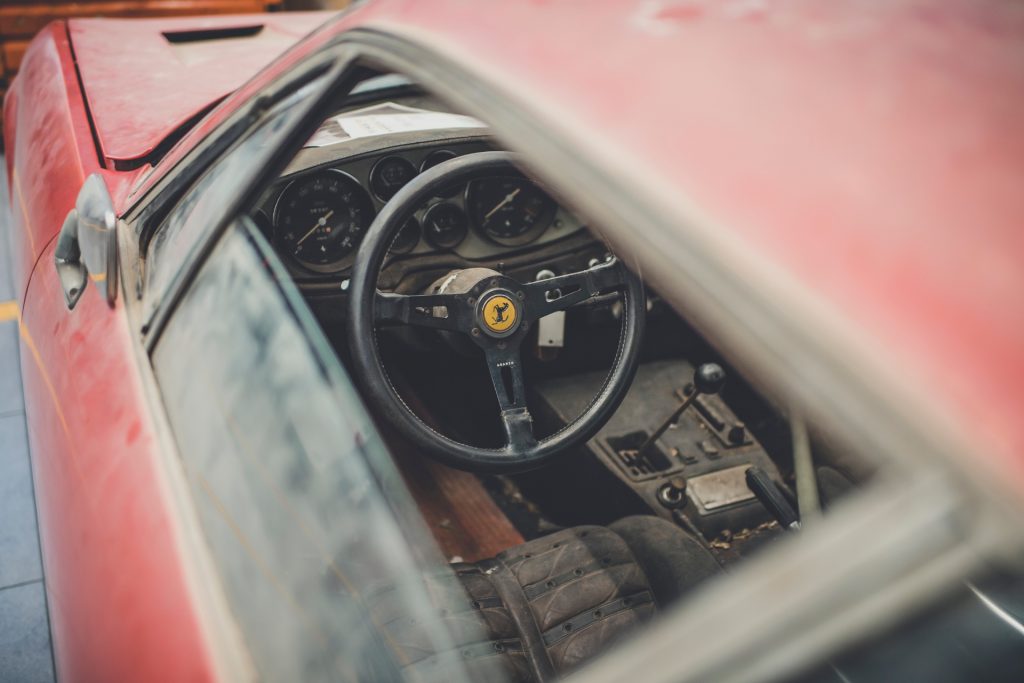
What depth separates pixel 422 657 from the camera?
2.60 feet

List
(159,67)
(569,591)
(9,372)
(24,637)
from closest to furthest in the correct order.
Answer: (569,591) → (24,637) → (159,67) → (9,372)

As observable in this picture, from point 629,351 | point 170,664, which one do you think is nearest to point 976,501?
point 170,664

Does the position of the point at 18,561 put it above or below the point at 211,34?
below

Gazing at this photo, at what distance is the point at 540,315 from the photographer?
1.79 metres

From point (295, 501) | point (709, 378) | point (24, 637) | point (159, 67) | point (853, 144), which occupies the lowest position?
point (24, 637)

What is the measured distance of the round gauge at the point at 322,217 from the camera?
1.95 m

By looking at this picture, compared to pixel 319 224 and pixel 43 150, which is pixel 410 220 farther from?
pixel 43 150

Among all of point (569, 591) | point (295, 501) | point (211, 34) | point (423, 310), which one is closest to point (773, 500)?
Result: point (569, 591)

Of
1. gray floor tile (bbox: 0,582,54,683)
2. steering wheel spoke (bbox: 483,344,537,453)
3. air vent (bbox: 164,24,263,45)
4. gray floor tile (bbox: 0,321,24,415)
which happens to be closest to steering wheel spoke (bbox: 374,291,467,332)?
steering wheel spoke (bbox: 483,344,537,453)

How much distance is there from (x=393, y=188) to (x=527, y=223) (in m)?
0.40

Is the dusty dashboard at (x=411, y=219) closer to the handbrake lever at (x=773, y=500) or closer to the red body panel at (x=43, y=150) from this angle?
the red body panel at (x=43, y=150)

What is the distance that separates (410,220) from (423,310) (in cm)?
45

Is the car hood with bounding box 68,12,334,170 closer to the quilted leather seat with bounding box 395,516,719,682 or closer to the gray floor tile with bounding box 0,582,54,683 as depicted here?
the gray floor tile with bounding box 0,582,54,683

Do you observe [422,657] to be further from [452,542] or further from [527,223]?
[527,223]
